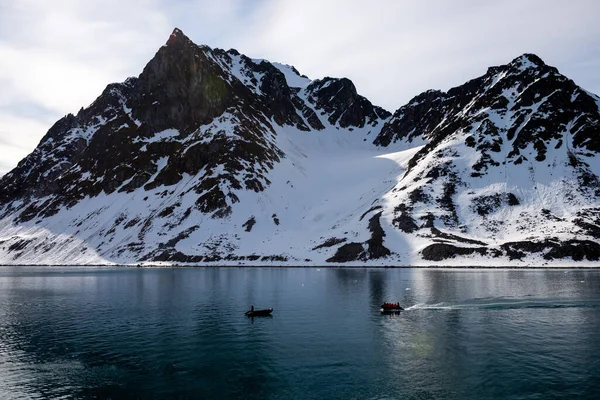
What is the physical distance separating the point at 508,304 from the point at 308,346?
3741 cm

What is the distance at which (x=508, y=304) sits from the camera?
6956cm

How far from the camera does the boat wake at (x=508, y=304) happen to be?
6731 cm

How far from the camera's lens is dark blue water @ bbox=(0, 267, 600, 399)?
34375 mm

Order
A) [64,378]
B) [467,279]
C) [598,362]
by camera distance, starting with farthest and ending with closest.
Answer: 1. [467,279]
2. [598,362]
3. [64,378]

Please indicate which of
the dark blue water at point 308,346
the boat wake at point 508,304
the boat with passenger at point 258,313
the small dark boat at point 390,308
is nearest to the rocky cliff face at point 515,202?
the dark blue water at point 308,346

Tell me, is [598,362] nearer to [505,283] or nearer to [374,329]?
[374,329]

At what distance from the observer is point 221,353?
44.4 metres

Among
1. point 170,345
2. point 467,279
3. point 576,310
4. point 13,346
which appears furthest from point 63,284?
point 576,310

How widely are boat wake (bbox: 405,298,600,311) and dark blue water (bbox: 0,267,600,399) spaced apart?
0.89 feet

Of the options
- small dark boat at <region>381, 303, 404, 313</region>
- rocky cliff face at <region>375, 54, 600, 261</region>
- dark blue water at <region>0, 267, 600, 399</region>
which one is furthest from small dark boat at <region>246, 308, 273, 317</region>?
rocky cliff face at <region>375, 54, 600, 261</region>

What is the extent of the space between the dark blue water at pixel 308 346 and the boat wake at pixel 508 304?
0.89 feet

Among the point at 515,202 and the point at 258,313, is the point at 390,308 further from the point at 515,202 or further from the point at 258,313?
the point at 515,202

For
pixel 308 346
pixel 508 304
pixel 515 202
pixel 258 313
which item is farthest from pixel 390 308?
pixel 515 202

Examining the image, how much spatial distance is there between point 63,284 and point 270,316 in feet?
234
